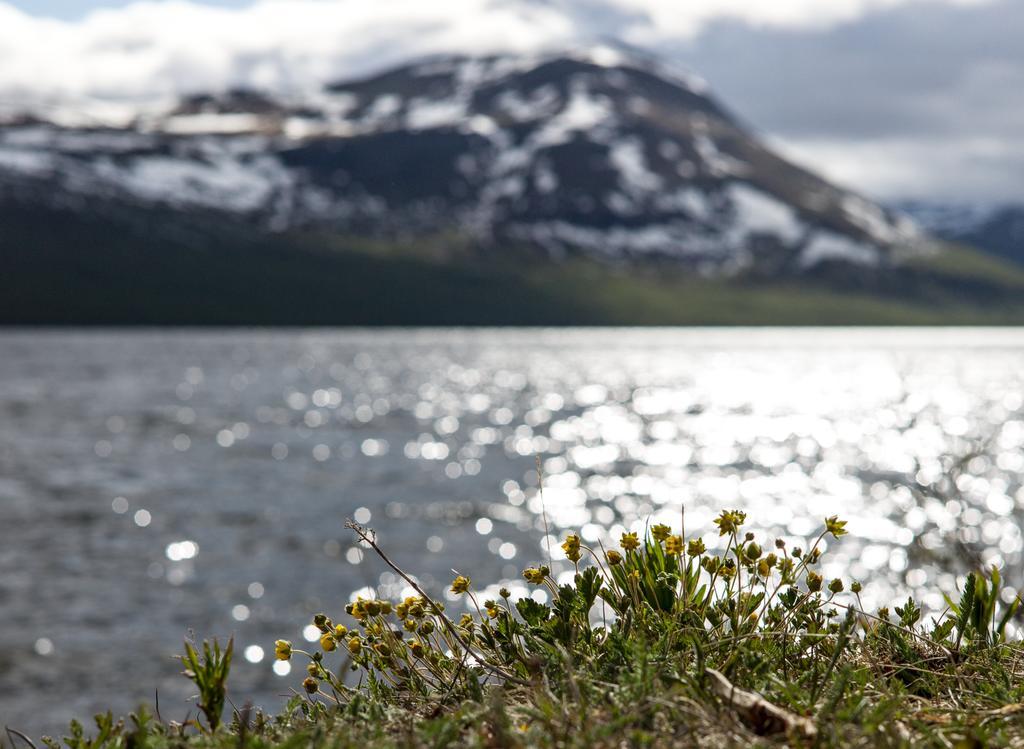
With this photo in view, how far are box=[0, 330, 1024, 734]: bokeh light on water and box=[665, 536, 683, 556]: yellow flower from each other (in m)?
6.49

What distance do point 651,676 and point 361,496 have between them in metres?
57.9

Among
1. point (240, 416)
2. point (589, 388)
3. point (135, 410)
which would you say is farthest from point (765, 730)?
point (589, 388)

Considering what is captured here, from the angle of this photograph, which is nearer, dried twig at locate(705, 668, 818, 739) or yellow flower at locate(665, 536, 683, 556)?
dried twig at locate(705, 668, 818, 739)

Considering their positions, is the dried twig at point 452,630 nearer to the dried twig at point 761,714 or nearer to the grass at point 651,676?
the grass at point 651,676

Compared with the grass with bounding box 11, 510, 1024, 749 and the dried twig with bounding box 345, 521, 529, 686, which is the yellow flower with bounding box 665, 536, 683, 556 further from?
the dried twig with bounding box 345, 521, 529, 686

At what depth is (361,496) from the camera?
60750mm

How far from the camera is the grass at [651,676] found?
3.74 meters

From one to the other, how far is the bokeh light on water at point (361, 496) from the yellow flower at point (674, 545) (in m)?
6.49

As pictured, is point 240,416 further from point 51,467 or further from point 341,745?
point 341,745

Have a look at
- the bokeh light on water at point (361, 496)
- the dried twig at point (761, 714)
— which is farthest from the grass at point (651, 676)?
the bokeh light on water at point (361, 496)

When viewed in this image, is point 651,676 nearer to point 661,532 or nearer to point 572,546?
point 572,546

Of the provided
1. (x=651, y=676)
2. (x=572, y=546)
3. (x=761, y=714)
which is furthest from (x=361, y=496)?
(x=761, y=714)

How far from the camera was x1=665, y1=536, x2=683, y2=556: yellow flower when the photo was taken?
475 centimetres

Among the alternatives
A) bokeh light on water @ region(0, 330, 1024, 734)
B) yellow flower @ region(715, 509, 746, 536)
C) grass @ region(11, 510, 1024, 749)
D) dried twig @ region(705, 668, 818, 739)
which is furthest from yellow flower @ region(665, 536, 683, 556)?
bokeh light on water @ region(0, 330, 1024, 734)
